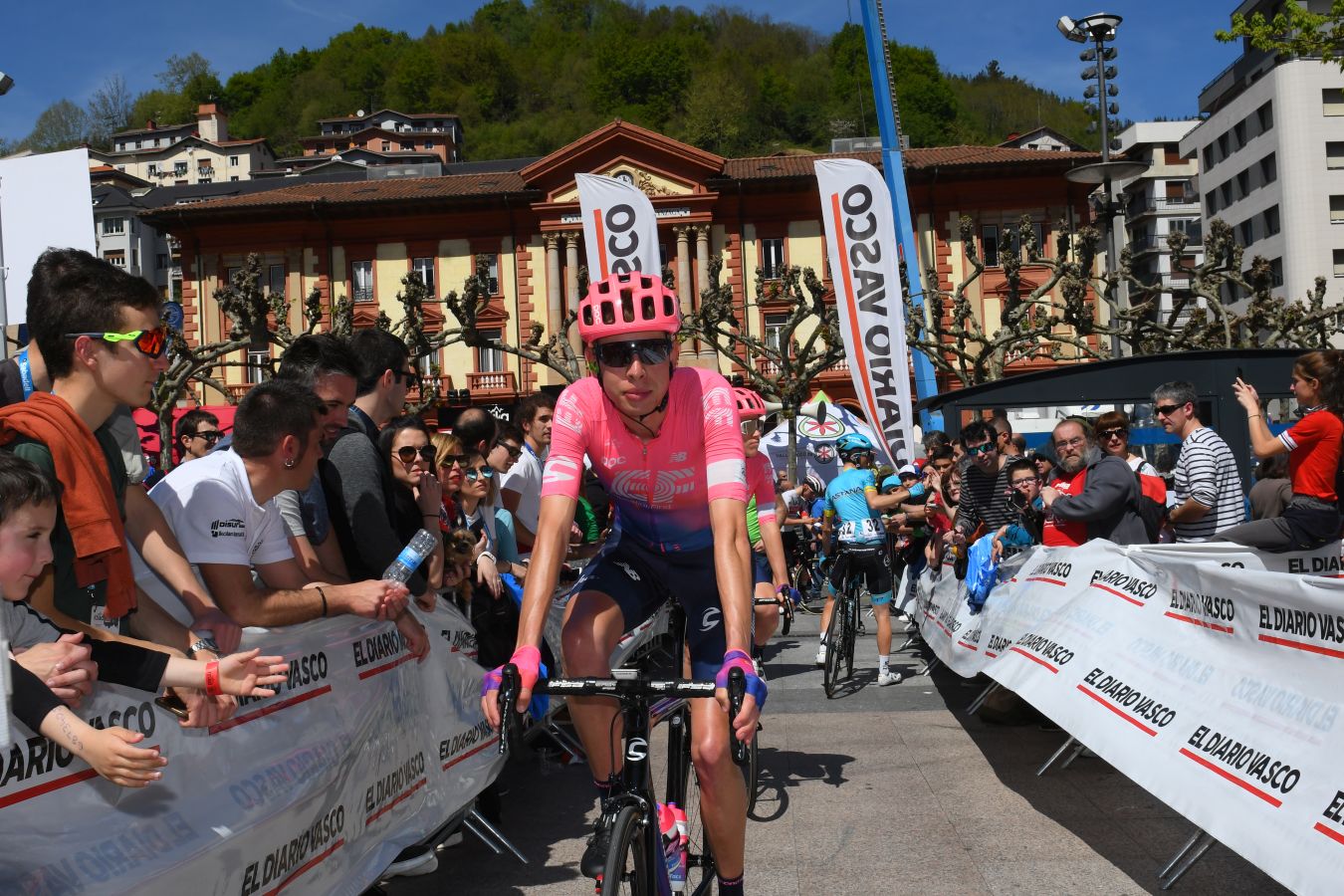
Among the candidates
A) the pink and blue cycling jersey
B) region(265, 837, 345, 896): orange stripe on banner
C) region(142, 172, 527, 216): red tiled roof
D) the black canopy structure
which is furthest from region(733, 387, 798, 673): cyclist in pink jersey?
region(142, 172, 527, 216): red tiled roof

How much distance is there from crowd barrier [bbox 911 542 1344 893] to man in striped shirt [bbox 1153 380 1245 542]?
1142 millimetres

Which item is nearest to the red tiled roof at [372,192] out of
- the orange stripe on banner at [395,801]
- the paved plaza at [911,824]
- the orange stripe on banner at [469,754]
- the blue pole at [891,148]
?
the blue pole at [891,148]

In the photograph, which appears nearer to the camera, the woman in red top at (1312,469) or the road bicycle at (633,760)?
the road bicycle at (633,760)

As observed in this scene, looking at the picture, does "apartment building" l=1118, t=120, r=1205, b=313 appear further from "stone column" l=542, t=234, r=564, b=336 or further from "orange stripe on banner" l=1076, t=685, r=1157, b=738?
"orange stripe on banner" l=1076, t=685, r=1157, b=738

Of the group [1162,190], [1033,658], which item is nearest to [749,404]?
[1033,658]

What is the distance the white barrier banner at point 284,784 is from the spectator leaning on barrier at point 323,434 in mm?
421

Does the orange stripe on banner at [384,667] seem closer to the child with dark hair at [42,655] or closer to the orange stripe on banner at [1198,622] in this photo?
the child with dark hair at [42,655]

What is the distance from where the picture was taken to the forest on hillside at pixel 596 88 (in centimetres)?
10750

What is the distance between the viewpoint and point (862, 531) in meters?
11.9

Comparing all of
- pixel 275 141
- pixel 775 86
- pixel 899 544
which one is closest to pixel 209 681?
pixel 899 544

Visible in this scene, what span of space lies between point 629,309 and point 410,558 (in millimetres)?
1573

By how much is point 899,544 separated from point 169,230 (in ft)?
163

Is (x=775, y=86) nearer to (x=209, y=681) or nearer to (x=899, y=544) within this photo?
(x=899, y=544)

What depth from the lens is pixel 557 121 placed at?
4651 inches
